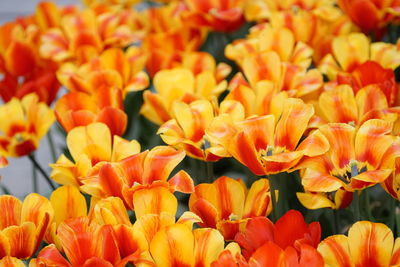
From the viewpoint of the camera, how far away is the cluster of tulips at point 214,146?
0.65 metres

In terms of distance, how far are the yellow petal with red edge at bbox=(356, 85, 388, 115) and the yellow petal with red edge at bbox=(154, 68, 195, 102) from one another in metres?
0.23

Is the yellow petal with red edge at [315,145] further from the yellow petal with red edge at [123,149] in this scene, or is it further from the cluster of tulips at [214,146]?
the yellow petal with red edge at [123,149]

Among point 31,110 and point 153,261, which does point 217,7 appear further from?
point 153,261

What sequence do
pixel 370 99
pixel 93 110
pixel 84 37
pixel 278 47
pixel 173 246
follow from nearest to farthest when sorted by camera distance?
pixel 173 246
pixel 370 99
pixel 93 110
pixel 278 47
pixel 84 37

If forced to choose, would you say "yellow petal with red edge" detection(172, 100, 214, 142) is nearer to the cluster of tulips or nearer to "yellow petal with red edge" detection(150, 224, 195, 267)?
the cluster of tulips

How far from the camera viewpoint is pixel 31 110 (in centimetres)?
101

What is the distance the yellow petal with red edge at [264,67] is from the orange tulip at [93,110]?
0.18 m

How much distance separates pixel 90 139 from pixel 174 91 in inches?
6.6

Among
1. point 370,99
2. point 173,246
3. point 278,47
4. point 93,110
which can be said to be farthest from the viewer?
point 278,47

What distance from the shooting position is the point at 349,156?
0.75 metres

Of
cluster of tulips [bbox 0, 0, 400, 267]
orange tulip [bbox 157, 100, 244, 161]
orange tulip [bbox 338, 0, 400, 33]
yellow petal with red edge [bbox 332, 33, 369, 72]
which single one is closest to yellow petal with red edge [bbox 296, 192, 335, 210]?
cluster of tulips [bbox 0, 0, 400, 267]

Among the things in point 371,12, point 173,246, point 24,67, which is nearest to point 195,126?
point 173,246

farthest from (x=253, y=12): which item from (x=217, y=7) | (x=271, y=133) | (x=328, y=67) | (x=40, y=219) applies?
(x=40, y=219)

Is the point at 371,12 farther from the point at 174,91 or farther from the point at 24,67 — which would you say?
the point at 24,67
